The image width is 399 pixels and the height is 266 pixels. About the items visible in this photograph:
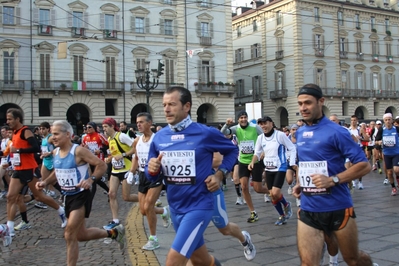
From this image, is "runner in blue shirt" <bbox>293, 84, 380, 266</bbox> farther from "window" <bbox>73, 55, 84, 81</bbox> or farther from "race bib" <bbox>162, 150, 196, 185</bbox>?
"window" <bbox>73, 55, 84, 81</bbox>

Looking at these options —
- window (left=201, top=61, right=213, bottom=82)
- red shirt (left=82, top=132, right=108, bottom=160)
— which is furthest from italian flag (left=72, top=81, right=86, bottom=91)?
red shirt (left=82, top=132, right=108, bottom=160)

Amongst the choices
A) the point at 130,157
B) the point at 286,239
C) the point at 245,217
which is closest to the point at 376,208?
the point at 245,217

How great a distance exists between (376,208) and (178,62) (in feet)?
113

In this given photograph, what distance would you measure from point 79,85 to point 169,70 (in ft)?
27.2

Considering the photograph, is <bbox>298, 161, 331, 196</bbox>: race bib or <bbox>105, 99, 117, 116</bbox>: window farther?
<bbox>105, 99, 117, 116</bbox>: window

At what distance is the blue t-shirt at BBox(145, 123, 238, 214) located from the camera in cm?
410

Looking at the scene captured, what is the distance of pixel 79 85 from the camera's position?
38.0 metres

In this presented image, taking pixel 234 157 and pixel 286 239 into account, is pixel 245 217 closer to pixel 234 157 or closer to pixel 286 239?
pixel 286 239

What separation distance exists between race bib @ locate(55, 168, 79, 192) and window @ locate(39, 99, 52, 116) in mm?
33925

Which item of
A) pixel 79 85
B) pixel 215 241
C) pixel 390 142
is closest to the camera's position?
pixel 215 241

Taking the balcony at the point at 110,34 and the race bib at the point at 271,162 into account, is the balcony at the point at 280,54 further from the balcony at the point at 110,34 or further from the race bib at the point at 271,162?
the race bib at the point at 271,162

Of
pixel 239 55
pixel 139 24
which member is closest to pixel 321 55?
pixel 239 55

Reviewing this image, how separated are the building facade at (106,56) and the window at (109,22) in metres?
0.08

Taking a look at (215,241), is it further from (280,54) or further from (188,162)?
(280,54)
